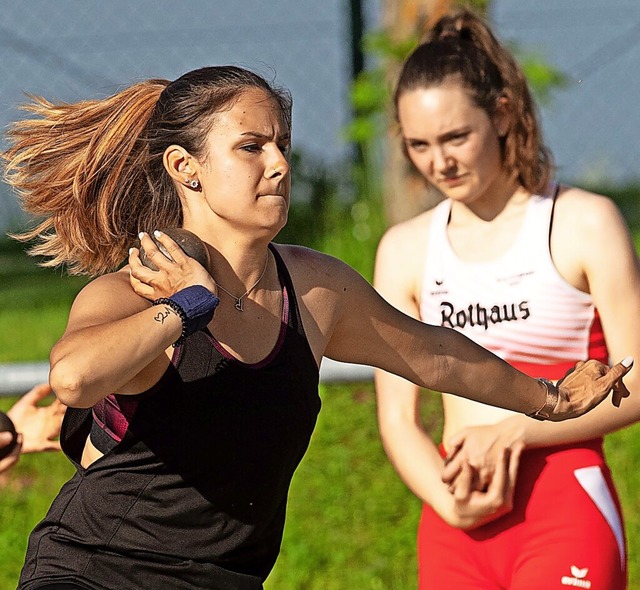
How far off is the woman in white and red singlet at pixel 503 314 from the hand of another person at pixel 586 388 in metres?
0.29

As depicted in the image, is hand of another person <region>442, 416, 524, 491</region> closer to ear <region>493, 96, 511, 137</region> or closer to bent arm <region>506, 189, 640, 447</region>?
bent arm <region>506, 189, 640, 447</region>

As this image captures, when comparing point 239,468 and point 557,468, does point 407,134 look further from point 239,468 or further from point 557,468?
point 239,468

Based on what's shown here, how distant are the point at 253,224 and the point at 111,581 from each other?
0.89 m

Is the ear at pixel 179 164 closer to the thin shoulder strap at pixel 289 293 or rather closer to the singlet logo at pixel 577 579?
the thin shoulder strap at pixel 289 293

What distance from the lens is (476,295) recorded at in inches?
155

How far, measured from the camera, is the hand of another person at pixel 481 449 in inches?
147

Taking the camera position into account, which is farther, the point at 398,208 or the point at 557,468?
the point at 398,208

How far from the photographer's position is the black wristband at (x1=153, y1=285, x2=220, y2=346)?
2615 millimetres

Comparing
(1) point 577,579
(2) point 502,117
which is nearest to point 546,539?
(1) point 577,579

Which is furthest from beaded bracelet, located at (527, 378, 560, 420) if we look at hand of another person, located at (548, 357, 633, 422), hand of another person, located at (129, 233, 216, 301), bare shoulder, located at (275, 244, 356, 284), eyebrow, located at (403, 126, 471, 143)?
hand of another person, located at (129, 233, 216, 301)

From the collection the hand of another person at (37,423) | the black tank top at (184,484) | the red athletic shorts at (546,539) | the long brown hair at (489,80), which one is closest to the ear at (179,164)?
the black tank top at (184,484)

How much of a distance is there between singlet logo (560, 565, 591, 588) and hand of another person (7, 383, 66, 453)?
1.52 m

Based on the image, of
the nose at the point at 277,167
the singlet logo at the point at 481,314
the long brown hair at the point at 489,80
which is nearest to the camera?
the nose at the point at 277,167

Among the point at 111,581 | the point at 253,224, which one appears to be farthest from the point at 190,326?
the point at 111,581
